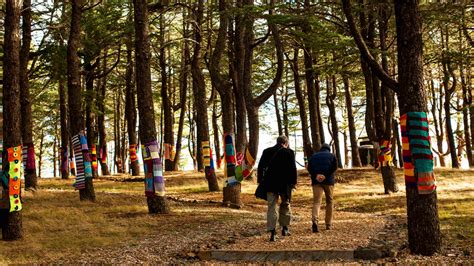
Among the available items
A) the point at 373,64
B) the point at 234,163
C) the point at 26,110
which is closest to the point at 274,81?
the point at 234,163

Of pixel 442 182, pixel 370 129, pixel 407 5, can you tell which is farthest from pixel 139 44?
pixel 442 182

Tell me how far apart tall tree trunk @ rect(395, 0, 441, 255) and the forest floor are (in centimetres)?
28

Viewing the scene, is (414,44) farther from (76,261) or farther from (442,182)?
(442,182)

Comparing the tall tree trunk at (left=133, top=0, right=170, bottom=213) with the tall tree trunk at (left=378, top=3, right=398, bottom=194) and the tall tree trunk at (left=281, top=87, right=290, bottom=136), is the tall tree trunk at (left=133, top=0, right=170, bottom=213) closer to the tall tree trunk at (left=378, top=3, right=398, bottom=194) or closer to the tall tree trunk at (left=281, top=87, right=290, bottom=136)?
the tall tree trunk at (left=378, top=3, right=398, bottom=194)

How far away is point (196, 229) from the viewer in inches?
448

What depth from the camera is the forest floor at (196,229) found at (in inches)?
351

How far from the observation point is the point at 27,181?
1792 centimetres

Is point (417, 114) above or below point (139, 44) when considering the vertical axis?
below

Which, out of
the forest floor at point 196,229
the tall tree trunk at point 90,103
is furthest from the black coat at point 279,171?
the tall tree trunk at point 90,103

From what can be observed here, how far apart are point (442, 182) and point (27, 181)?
16861mm

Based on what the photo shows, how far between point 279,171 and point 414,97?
3089mm

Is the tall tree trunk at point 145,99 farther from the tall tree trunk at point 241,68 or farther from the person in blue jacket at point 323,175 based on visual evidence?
the person in blue jacket at point 323,175

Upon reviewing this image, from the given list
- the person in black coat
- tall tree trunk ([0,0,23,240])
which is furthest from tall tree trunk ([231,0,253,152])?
tall tree trunk ([0,0,23,240])

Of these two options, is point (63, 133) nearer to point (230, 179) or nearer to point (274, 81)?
point (230, 179)
